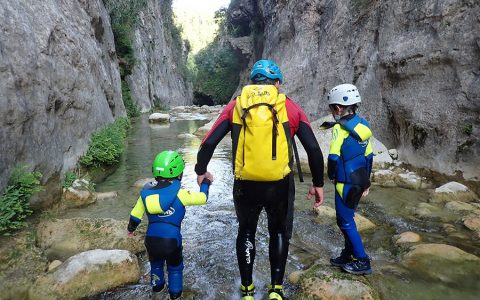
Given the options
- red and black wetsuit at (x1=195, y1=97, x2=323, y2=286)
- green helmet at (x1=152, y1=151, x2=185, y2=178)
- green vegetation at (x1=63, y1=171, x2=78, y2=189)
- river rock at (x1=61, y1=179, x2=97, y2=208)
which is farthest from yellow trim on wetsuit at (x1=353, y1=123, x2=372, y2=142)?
green vegetation at (x1=63, y1=171, x2=78, y2=189)

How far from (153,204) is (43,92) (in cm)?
436

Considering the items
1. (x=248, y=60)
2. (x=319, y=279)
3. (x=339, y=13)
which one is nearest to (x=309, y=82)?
(x=339, y=13)

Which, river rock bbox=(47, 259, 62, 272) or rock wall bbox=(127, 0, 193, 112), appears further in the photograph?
rock wall bbox=(127, 0, 193, 112)

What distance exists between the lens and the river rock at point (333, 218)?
5.47 m

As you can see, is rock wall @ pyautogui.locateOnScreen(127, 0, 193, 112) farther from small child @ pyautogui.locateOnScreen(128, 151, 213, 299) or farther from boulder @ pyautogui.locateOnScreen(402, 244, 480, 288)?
boulder @ pyautogui.locateOnScreen(402, 244, 480, 288)

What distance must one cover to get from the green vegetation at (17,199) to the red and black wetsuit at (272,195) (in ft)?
10.3

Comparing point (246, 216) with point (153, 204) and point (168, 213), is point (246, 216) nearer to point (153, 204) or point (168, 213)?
point (168, 213)

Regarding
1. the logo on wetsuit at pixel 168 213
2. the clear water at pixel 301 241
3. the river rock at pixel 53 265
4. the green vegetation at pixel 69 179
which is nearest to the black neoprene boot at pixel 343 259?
the clear water at pixel 301 241

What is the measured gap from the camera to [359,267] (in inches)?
155

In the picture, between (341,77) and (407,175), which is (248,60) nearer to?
(341,77)

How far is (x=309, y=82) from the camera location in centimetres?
1656

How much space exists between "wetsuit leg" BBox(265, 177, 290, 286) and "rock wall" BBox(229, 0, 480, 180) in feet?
17.9

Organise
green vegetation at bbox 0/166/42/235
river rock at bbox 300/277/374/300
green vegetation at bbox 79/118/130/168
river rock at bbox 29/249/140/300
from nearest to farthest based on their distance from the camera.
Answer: river rock at bbox 300/277/374/300 → river rock at bbox 29/249/140/300 → green vegetation at bbox 0/166/42/235 → green vegetation at bbox 79/118/130/168

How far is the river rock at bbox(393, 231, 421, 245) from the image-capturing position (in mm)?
4906
